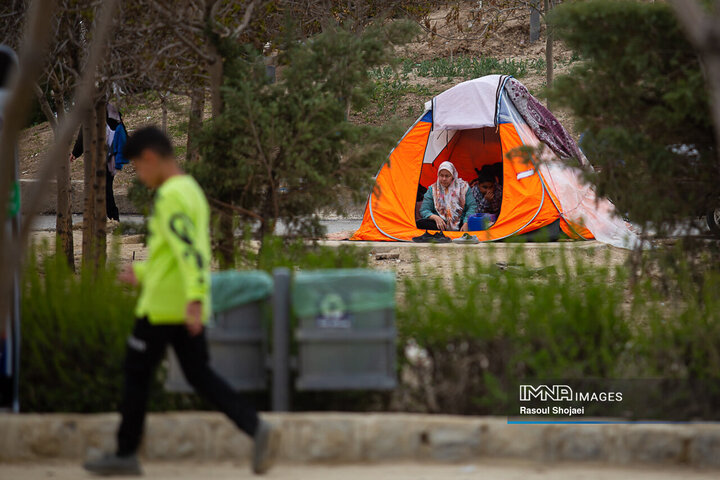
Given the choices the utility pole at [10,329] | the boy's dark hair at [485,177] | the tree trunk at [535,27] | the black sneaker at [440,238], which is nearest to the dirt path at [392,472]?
the utility pole at [10,329]

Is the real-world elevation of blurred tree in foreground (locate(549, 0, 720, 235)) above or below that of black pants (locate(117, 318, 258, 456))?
above

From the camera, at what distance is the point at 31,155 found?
79.0ft

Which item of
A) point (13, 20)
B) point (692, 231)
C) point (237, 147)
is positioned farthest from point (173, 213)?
point (13, 20)

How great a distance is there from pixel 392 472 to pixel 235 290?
1136mm

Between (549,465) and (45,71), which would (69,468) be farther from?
(45,71)

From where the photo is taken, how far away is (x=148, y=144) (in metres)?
3.66

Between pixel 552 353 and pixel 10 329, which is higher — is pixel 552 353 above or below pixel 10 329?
below

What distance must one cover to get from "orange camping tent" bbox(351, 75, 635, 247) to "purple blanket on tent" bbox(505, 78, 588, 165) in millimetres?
70

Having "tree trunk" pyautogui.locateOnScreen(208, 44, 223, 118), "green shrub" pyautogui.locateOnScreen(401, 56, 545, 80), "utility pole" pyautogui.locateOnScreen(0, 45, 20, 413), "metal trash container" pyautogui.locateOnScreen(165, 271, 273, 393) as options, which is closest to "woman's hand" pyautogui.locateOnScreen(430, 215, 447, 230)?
"tree trunk" pyautogui.locateOnScreen(208, 44, 223, 118)

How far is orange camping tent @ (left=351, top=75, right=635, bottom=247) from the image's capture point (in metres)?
11.0

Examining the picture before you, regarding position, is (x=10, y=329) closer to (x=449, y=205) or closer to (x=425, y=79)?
(x=449, y=205)

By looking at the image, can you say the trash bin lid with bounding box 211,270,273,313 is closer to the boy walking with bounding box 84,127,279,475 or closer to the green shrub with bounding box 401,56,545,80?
the boy walking with bounding box 84,127,279,475

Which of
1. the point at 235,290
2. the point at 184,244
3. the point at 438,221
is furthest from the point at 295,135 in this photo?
the point at 438,221

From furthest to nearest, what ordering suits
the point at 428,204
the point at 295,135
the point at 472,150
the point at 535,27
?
the point at 535,27 < the point at 472,150 < the point at 428,204 < the point at 295,135
